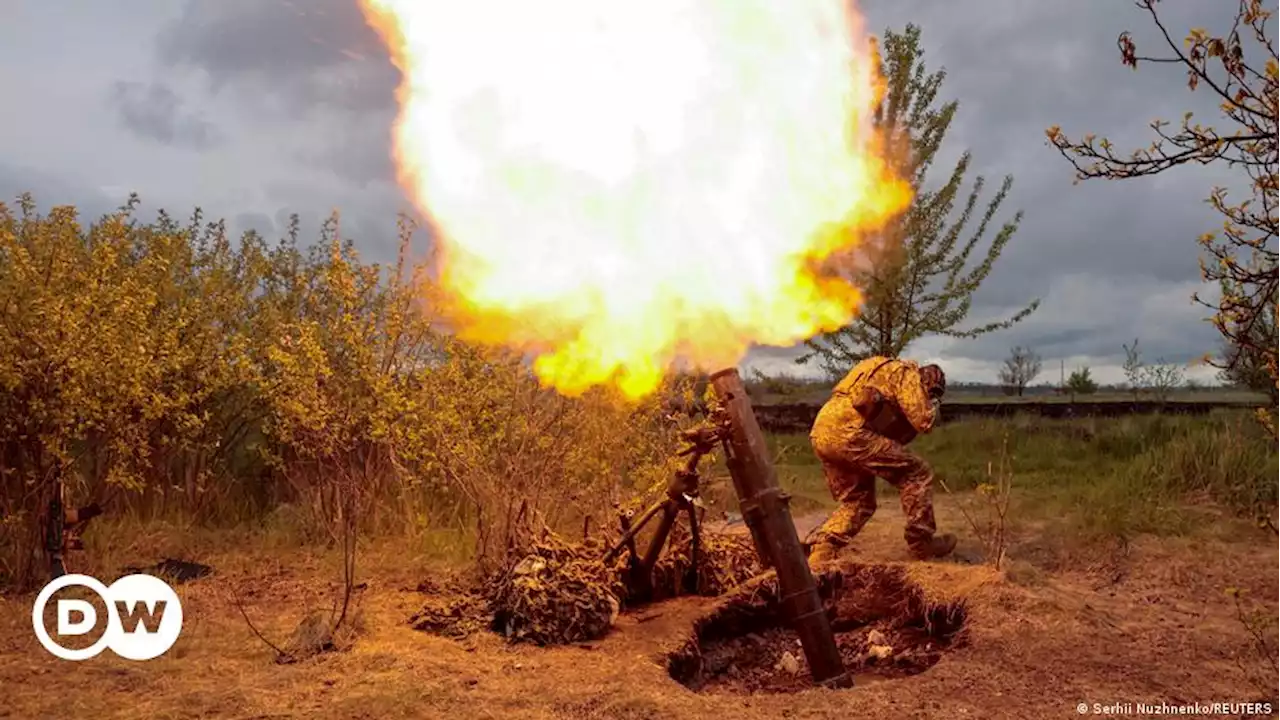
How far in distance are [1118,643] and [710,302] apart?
3.30 meters

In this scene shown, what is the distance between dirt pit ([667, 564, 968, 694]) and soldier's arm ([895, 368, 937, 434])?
1180 mm

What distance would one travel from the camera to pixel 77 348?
23.0 feet

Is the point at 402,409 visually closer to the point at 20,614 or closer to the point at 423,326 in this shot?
the point at 423,326

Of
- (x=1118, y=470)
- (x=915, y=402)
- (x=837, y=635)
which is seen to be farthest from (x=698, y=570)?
(x=1118, y=470)

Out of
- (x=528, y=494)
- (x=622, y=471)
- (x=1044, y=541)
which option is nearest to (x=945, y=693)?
(x=528, y=494)

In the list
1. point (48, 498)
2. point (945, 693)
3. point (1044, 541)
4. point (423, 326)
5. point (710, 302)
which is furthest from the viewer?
point (1044, 541)

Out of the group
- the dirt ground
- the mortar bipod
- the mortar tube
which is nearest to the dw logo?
the dirt ground

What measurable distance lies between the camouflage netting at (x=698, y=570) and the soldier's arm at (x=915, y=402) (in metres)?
1.75

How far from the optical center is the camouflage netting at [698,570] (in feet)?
23.8

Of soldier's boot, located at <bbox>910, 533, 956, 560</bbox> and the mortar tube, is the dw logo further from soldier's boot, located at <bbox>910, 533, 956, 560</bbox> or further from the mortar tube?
soldier's boot, located at <bbox>910, 533, 956, 560</bbox>

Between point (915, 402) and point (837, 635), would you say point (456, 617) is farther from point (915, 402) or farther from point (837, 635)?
point (915, 402)

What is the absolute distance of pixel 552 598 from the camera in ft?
20.6

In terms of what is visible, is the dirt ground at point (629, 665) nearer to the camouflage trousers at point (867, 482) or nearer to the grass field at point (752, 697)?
the grass field at point (752, 697)

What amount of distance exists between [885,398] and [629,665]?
11.7ft
